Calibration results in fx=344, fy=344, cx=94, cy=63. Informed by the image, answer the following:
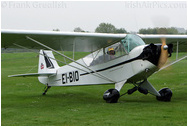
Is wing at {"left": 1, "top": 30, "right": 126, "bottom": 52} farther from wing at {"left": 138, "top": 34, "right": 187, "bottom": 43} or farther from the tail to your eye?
the tail

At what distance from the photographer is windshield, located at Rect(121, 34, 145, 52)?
450 inches

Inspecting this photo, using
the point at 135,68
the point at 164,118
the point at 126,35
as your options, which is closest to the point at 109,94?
the point at 135,68

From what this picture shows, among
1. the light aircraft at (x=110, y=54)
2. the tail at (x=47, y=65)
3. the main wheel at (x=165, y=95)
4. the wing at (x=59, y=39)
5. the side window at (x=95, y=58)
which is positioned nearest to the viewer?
the light aircraft at (x=110, y=54)

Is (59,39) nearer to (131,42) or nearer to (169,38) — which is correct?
(131,42)

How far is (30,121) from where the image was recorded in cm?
827

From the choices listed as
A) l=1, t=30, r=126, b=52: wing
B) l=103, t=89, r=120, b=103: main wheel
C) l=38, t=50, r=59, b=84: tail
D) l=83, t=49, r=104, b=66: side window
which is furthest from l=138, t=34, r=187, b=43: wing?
l=38, t=50, r=59, b=84: tail

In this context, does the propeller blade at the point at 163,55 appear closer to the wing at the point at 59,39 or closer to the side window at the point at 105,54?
the side window at the point at 105,54

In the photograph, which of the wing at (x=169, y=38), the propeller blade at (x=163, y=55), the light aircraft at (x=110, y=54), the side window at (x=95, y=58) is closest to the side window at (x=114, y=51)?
the light aircraft at (x=110, y=54)

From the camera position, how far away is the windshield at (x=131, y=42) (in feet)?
37.5

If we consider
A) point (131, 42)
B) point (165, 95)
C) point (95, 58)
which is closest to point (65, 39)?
point (95, 58)

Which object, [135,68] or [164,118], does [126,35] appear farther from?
[164,118]

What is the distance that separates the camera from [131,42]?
11.5 metres

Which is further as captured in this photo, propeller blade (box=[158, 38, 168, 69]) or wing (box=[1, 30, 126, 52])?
wing (box=[1, 30, 126, 52])

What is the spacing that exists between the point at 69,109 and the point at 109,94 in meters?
1.77
